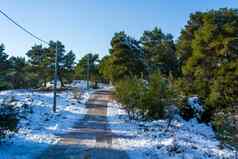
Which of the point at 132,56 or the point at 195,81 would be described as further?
the point at 132,56

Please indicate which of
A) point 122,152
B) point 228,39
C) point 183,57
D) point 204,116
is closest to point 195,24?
point 183,57

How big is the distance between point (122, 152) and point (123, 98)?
14791 millimetres

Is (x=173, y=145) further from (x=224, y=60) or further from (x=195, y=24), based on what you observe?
(x=195, y=24)

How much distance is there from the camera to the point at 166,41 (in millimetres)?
58250

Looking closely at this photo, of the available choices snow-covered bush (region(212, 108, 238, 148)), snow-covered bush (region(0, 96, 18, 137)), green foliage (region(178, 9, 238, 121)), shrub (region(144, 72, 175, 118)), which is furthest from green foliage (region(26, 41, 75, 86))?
snow-covered bush (region(212, 108, 238, 148))

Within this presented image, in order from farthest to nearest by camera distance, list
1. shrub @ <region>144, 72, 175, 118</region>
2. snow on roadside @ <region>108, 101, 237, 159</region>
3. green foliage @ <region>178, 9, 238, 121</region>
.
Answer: green foliage @ <region>178, 9, 238, 121</region> → shrub @ <region>144, 72, 175, 118</region> → snow on roadside @ <region>108, 101, 237, 159</region>

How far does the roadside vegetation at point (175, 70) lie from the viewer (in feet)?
80.6

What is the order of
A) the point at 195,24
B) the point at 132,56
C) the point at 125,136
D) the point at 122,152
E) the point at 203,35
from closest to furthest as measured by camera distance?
the point at 122,152 → the point at 125,136 → the point at 203,35 → the point at 195,24 → the point at 132,56

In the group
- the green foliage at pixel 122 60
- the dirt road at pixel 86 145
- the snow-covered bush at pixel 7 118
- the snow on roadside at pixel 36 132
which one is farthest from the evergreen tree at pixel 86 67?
the snow-covered bush at pixel 7 118

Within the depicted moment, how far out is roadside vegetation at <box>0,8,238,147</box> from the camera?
2458 centimetres

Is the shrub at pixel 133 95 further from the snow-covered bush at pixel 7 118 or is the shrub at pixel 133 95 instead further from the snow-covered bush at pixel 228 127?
the snow-covered bush at pixel 228 127

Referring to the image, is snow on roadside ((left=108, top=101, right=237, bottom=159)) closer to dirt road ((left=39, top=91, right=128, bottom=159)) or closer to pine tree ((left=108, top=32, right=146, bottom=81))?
dirt road ((left=39, top=91, right=128, bottom=159))

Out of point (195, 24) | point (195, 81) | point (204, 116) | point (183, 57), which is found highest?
point (195, 24)

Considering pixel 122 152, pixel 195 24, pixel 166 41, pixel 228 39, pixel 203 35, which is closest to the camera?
pixel 122 152
